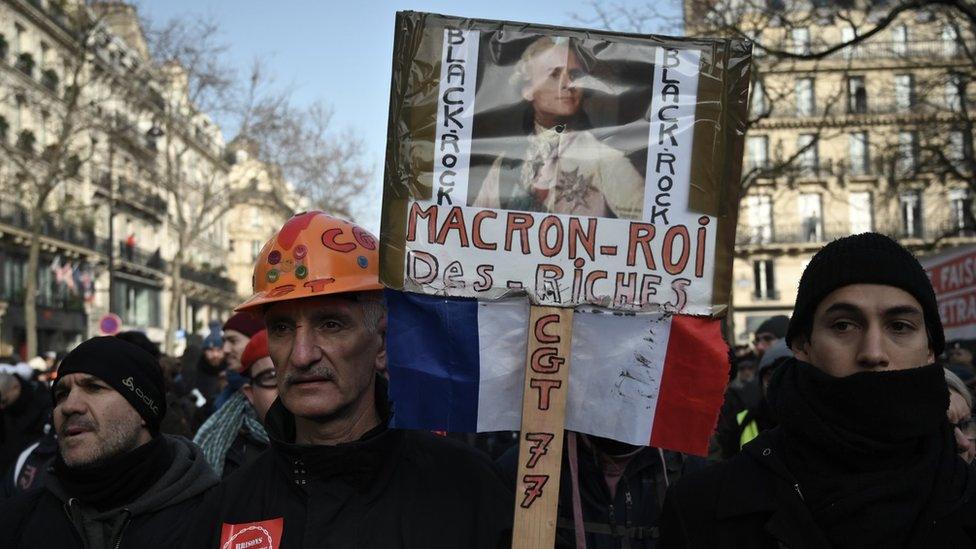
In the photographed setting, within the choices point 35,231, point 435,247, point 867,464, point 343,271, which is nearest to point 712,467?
point 867,464

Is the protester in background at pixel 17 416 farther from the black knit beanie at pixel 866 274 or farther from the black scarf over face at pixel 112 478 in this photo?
the black knit beanie at pixel 866 274

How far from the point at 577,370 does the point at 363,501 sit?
26.5 inches

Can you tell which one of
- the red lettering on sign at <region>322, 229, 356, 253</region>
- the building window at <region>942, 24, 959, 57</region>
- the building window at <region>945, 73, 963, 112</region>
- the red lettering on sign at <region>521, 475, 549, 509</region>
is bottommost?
the red lettering on sign at <region>521, 475, 549, 509</region>

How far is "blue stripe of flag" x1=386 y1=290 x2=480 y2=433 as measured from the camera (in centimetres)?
271

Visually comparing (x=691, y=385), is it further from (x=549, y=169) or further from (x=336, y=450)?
(x=336, y=450)

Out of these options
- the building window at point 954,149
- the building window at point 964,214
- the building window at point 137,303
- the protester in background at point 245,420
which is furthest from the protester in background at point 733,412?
the building window at point 137,303

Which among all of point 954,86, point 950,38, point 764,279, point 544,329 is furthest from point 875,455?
point 764,279

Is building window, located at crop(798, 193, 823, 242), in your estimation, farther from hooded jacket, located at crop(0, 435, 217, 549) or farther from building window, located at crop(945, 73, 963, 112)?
hooded jacket, located at crop(0, 435, 217, 549)

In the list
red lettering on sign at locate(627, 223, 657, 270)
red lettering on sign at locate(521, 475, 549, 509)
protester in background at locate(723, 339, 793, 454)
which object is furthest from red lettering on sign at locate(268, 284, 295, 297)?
protester in background at locate(723, 339, 793, 454)

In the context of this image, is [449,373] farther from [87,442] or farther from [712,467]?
[87,442]

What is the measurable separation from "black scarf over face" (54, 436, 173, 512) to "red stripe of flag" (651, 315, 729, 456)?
1812 mm

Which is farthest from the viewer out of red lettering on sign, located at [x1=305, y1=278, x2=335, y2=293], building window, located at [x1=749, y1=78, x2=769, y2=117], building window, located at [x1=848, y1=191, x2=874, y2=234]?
building window, located at [x1=848, y1=191, x2=874, y2=234]

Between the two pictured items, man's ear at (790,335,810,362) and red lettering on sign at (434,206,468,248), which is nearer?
man's ear at (790,335,810,362)

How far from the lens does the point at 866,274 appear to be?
2377 mm
